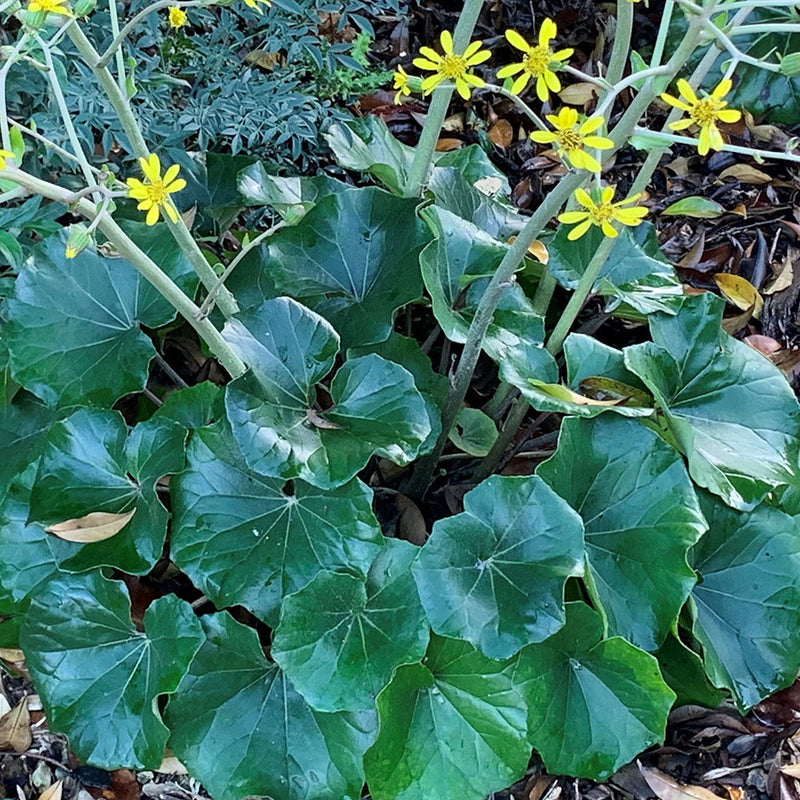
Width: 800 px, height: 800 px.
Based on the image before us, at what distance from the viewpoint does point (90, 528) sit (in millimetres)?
1568

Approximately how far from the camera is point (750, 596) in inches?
63.8

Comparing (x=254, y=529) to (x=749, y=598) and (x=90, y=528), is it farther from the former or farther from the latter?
(x=749, y=598)

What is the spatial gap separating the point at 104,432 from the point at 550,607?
88cm

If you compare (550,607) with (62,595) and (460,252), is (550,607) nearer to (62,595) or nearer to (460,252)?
(460,252)

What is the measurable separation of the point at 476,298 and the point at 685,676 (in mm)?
870

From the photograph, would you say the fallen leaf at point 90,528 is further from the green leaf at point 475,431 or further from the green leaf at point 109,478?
the green leaf at point 475,431

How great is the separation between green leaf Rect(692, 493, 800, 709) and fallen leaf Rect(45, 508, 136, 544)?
109 cm

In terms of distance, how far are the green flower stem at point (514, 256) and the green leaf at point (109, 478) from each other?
557mm

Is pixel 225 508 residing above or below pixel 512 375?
below

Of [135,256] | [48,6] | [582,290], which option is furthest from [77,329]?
[582,290]

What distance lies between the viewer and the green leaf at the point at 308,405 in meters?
1.41

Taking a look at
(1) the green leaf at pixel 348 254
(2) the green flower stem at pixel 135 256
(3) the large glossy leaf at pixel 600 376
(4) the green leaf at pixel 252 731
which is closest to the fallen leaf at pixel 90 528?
(4) the green leaf at pixel 252 731

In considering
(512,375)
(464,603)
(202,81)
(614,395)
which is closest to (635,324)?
(614,395)

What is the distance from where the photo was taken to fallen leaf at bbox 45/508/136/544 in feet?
5.11
